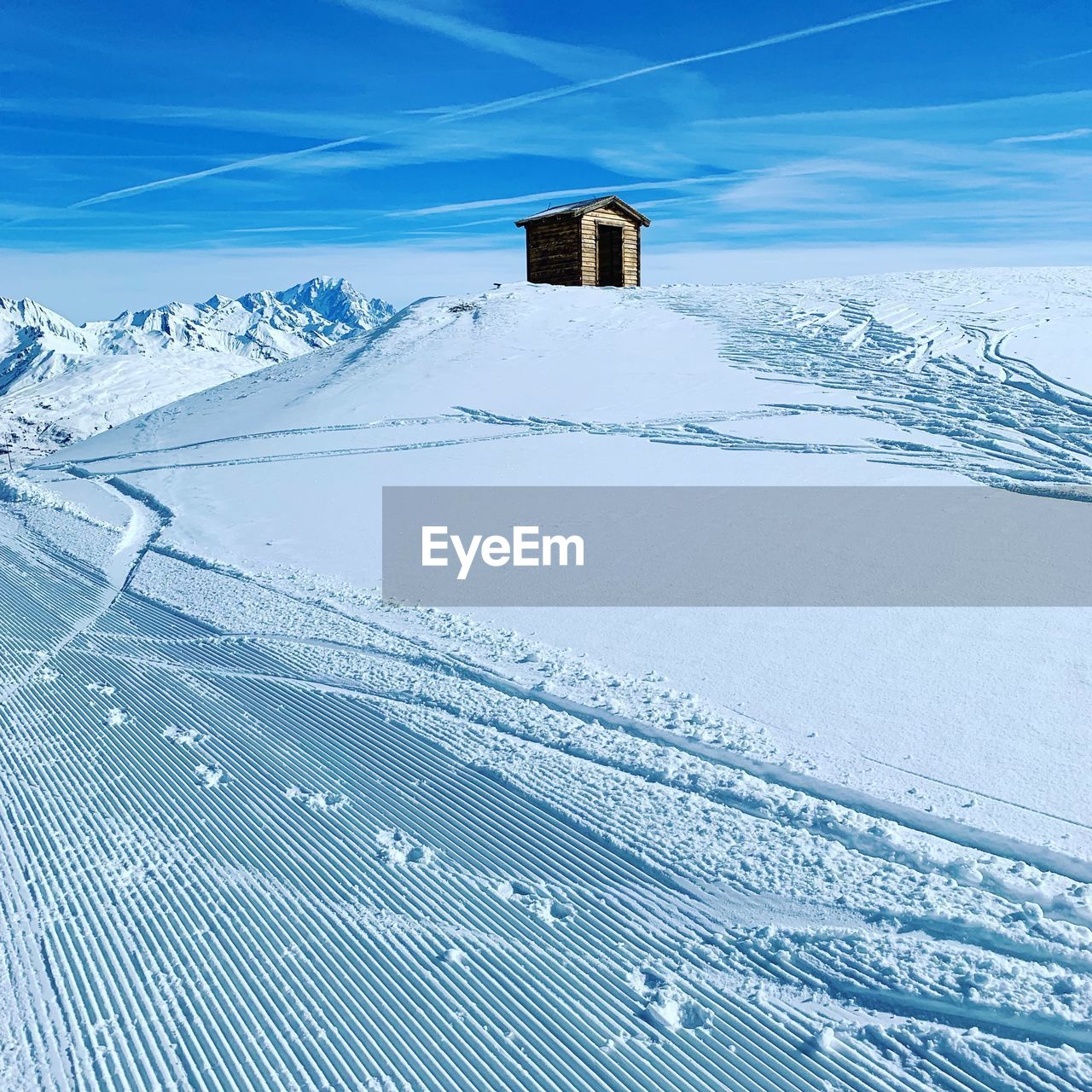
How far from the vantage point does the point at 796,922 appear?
10.5 ft

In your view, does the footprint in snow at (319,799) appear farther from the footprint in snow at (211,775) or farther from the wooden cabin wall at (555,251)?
the wooden cabin wall at (555,251)

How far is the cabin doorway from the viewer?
76.7 ft

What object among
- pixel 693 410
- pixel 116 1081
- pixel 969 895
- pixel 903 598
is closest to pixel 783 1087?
pixel 969 895

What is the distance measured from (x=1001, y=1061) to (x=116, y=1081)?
8.95ft

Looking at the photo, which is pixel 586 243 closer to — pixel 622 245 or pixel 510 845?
pixel 622 245

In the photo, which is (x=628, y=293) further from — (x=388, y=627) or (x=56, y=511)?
(x=388, y=627)

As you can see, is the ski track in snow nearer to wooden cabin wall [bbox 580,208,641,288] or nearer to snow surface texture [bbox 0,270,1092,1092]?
snow surface texture [bbox 0,270,1092,1092]

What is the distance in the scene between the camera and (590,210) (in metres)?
22.2

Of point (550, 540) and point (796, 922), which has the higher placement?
point (550, 540)

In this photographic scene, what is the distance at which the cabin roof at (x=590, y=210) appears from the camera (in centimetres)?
2219

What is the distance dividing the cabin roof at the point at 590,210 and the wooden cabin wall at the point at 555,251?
0.13m

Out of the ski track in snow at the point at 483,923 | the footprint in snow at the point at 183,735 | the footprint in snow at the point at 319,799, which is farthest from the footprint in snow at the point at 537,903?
the footprint in snow at the point at 183,735

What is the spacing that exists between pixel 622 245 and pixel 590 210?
1.75m

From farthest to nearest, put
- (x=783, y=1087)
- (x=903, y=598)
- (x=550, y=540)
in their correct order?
1. (x=550, y=540)
2. (x=903, y=598)
3. (x=783, y=1087)
